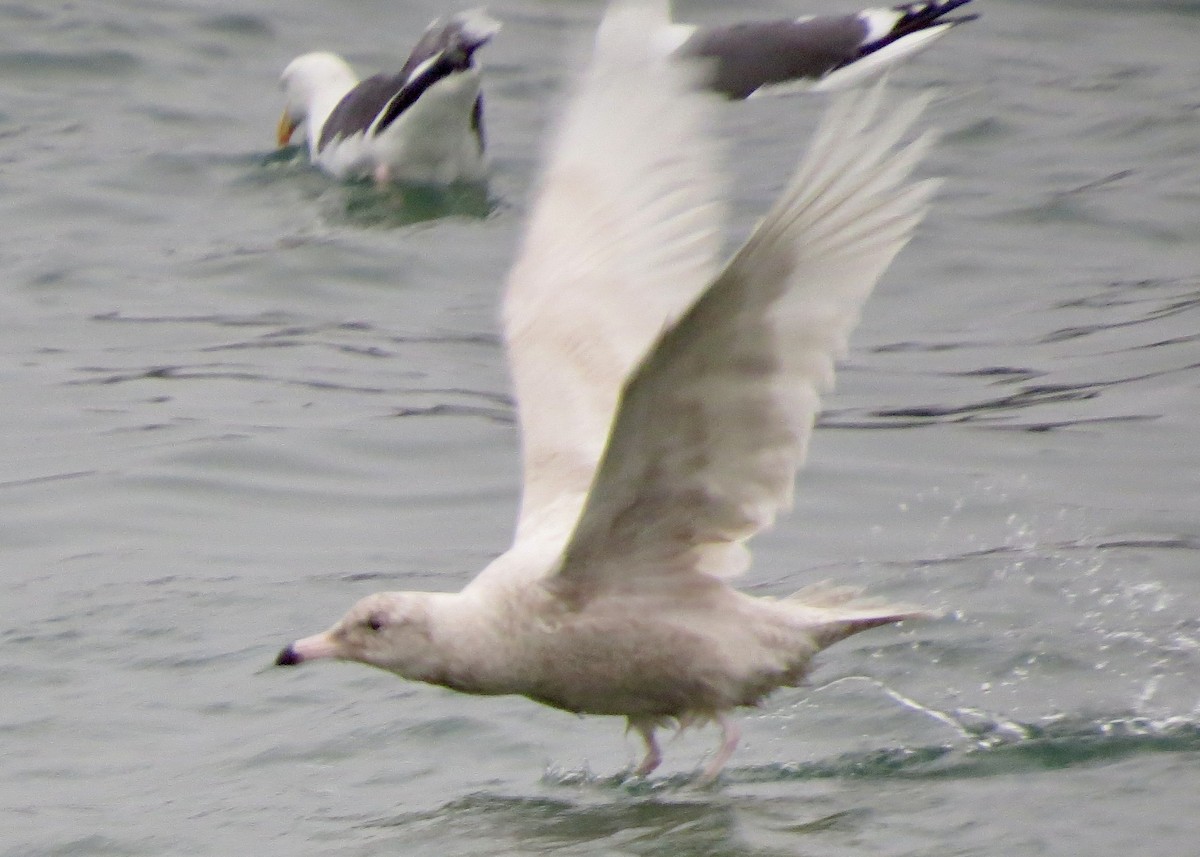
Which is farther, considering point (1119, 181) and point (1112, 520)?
point (1119, 181)

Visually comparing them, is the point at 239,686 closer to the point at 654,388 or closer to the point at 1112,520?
the point at 654,388

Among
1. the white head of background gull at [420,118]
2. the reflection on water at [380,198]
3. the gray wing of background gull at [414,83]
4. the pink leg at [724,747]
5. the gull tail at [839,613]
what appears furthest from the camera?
the reflection on water at [380,198]

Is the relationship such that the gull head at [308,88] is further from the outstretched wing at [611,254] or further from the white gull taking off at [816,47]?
the outstretched wing at [611,254]

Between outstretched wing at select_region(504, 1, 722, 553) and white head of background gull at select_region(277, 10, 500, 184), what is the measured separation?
5.41m

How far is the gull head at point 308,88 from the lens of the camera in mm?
12695

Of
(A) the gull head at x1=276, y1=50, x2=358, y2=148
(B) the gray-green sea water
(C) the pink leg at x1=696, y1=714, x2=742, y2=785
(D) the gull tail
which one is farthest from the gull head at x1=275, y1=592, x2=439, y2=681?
(A) the gull head at x1=276, y1=50, x2=358, y2=148

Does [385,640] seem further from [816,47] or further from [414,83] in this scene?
[414,83]

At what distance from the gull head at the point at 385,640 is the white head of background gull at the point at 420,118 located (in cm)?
645

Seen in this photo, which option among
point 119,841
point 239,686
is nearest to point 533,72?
point 239,686

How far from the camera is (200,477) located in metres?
8.19

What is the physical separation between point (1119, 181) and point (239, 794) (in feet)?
24.0

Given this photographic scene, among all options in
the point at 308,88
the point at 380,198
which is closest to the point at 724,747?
the point at 380,198

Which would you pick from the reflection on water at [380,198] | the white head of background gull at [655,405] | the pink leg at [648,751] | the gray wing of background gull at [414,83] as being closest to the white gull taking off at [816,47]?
the gray wing of background gull at [414,83]

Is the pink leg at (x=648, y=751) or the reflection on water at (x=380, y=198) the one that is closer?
the pink leg at (x=648, y=751)
